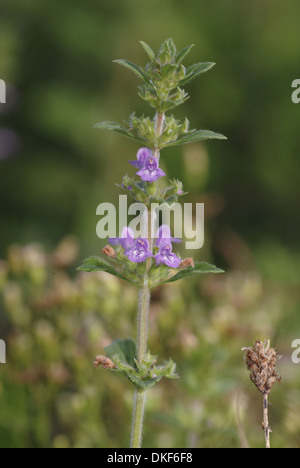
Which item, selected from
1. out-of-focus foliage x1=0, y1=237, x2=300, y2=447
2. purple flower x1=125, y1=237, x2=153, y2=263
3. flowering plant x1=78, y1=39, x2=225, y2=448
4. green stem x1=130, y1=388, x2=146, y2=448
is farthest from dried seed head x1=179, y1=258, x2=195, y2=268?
out-of-focus foliage x1=0, y1=237, x2=300, y2=447

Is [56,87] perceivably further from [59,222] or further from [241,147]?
[241,147]

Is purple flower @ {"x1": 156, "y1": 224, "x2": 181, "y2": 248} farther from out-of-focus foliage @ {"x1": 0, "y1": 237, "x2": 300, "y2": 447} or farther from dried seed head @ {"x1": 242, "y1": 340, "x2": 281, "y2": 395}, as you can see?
out-of-focus foliage @ {"x1": 0, "y1": 237, "x2": 300, "y2": 447}

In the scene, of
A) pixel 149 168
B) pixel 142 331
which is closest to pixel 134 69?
pixel 149 168

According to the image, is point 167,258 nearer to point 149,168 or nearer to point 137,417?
A: point 149,168

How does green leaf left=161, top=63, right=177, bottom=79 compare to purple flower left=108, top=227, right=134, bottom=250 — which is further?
purple flower left=108, top=227, right=134, bottom=250

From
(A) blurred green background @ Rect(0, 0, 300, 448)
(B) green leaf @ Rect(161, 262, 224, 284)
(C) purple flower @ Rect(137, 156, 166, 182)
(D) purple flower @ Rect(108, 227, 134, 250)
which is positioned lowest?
(B) green leaf @ Rect(161, 262, 224, 284)

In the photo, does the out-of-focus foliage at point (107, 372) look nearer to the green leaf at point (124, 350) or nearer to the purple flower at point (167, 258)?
the green leaf at point (124, 350)

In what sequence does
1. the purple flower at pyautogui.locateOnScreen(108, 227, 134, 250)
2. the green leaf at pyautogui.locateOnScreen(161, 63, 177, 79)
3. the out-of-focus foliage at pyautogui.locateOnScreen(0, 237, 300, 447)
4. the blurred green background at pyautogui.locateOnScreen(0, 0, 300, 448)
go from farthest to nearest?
the blurred green background at pyautogui.locateOnScreen(0, 0, 300, 448) < the out-of-focus foliage at pyautogui.locateOnScreen(0, 237, 300, 447) < the purple flower at pyautogui.locateOnScreen(108, 227, 134, 250) < the green leaf at pyautogui.locateOnScreen(161, 63, 177, 79)
